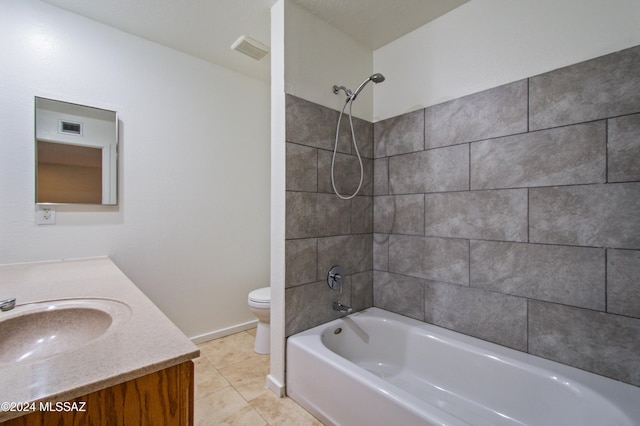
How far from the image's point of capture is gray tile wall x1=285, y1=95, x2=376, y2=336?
1730 mm

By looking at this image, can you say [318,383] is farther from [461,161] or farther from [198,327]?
[461,161]

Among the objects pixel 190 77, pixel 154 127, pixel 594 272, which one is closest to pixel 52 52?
pixel 154 127


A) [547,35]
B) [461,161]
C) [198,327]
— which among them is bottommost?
[198,327]

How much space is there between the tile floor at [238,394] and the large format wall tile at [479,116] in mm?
1844

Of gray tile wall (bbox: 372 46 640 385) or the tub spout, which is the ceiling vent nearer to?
gray tile wall (bbox: 372 46 640 385)

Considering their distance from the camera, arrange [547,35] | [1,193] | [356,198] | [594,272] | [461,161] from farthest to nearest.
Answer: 1. [356,198]
2. [461,161]
3. [1,193]
4. [547,35]
5. [594,272]

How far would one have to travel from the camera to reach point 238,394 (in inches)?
68.6

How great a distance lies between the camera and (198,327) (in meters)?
2.40

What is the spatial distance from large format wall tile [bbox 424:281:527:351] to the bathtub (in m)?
0.06

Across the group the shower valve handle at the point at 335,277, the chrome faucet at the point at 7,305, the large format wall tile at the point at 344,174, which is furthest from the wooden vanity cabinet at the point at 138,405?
the large format wall tile at the point at 344,174

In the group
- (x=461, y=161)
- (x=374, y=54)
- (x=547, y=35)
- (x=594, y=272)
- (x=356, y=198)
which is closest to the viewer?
(x=594, y=272)

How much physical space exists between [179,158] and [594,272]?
270 centimetres

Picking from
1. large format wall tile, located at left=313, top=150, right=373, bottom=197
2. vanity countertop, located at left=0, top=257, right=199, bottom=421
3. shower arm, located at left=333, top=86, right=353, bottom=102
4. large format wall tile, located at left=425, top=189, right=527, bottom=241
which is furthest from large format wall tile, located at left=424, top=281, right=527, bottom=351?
vanity countertop, located at left=0, top=257, right=199, bottom=421

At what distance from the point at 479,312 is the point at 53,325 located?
6.61 ft
